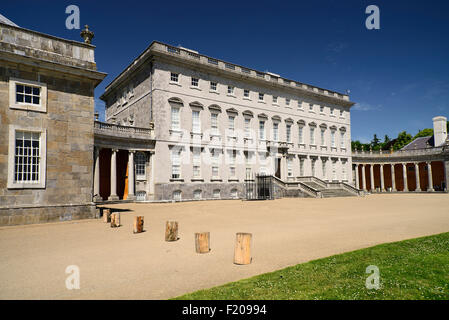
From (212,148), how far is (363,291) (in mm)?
24828

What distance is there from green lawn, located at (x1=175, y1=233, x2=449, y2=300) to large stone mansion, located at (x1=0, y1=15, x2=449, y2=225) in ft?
37.9

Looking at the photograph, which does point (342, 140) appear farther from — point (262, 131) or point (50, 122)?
point (50, 122)

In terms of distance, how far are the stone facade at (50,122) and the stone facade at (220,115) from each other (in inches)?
450

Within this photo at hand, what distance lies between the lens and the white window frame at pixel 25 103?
40.2 feet

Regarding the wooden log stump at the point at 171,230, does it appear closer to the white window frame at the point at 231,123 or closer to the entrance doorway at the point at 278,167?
the white window frame at the point at 231,123

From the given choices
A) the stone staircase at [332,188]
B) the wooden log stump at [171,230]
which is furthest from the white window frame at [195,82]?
the wooden log stump at [171,230]

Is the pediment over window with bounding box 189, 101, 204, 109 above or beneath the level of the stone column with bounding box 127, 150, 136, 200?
above

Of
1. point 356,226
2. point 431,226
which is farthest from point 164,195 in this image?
point 431,226

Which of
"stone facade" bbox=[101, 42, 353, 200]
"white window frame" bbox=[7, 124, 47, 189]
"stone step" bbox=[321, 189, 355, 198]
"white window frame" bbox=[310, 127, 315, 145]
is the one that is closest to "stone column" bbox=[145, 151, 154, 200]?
"stone facade" bbox=[101, 42, 353, 200]

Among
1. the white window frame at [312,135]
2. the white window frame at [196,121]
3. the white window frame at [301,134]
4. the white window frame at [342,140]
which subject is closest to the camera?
the white window frame at [196,121]

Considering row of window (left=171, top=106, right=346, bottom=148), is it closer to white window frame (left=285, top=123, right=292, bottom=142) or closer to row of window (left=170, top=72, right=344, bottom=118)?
white window frame (left=285, top=123, right=292, bottom=142)

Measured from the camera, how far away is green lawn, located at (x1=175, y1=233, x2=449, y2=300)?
4336 millimetres

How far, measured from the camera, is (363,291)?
14.5 feet

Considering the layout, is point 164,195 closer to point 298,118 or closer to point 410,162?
point 298,118
